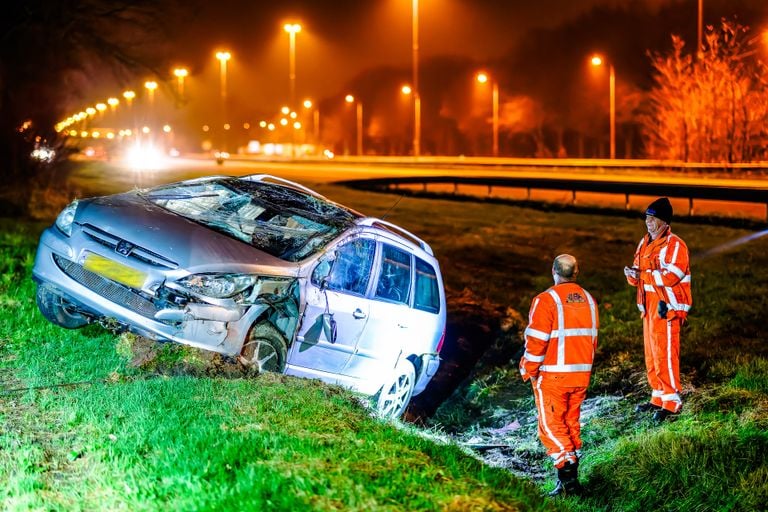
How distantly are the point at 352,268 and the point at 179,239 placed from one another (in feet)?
4.57

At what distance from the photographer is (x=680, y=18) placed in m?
53.8

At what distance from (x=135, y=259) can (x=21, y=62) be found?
765 inches

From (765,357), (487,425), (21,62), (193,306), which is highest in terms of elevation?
(21,62)

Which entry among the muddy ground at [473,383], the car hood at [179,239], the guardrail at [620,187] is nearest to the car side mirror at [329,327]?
the car hood at [179,239]

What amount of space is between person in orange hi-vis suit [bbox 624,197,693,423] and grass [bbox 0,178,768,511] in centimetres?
26

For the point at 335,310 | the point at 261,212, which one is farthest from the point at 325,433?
the point at 261,212

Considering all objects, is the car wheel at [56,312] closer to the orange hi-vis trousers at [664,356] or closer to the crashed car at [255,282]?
the crashed car at [255,282]

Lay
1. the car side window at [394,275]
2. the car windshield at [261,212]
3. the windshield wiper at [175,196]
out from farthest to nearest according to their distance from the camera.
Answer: the windshield wiper at [175,196] → the car side window at [394,275] → the car windshield at [261,212]

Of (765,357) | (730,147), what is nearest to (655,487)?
(765,357)

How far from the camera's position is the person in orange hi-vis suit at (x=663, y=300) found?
6770mm

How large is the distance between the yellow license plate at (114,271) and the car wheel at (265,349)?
2.80 ft

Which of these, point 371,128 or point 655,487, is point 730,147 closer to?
point 655,487

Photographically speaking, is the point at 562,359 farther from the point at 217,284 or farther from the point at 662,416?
the point at 217,284

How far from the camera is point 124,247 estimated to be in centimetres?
609
